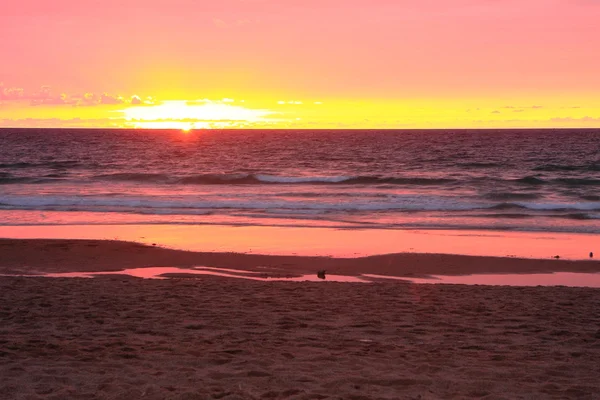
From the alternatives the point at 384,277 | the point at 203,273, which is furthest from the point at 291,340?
the point at 203,273

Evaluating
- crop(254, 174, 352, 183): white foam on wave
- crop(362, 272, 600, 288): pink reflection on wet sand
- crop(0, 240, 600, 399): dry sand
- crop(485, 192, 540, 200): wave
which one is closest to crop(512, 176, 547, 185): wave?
crop(485, 192, 540, 200): wave

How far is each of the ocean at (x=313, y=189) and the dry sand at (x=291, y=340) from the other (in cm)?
1117

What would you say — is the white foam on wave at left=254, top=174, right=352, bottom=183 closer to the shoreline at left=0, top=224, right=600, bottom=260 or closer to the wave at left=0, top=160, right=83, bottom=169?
the wave at left=0, top=160, right=83, bottom=169

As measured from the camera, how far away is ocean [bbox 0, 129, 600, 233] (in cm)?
2339

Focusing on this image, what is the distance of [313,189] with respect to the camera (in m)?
36.2

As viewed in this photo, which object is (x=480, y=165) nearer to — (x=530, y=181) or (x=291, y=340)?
(x=530, y=181)

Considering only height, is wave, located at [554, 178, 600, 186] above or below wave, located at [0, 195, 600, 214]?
above

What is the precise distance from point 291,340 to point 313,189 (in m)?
28.8

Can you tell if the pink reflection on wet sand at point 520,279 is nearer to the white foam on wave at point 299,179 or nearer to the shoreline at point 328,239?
the shoreline at point 328,239

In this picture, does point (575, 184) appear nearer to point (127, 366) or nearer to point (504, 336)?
point (504, 336)

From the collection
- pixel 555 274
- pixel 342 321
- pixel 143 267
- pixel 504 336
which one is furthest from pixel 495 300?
pixel 143 267

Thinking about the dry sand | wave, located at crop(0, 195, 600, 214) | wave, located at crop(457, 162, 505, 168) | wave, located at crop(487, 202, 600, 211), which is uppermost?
wave, located at crop(457, 162, 505, 168)

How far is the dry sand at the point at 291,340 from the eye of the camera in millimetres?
5996

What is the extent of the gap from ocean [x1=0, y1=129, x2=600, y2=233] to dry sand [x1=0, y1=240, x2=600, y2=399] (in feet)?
36.6
